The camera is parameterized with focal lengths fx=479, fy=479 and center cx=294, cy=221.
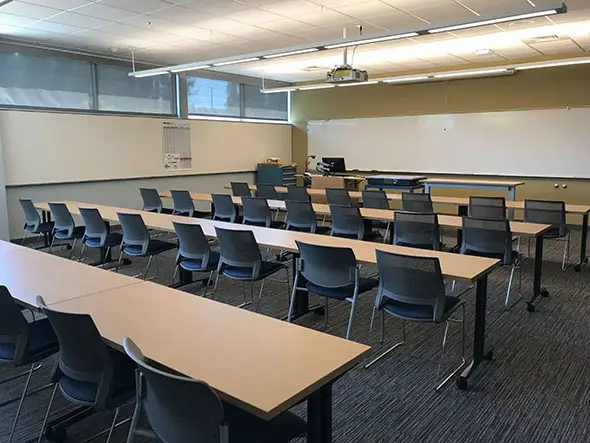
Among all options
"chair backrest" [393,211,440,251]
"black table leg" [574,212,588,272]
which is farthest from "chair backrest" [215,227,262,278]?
"black table leg" [574,212,588,272]

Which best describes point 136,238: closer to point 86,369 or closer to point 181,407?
point 86,369

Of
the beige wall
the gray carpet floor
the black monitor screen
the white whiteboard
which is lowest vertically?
the gray carpet floor

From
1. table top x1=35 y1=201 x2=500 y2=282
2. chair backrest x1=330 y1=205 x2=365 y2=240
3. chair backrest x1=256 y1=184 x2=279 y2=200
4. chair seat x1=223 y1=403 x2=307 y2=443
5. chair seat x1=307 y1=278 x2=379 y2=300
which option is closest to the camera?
chair seat x1=223 y1=403 x2=307 y2=443

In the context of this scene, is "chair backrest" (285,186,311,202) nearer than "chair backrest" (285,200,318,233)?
No

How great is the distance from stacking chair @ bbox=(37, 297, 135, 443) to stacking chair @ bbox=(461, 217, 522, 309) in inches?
132

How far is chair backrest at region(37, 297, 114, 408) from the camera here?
1.97 meters

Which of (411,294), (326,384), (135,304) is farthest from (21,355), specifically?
(411,294)

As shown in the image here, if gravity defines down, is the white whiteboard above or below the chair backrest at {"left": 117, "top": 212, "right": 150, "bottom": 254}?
above

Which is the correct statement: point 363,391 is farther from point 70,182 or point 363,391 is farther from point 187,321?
point 70,182

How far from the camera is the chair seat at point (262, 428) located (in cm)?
175

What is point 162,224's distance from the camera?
16.0 ft

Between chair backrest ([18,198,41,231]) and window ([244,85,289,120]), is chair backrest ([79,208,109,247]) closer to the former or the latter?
chair backrest ([18,198,41,231])

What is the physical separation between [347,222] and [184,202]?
272 cm

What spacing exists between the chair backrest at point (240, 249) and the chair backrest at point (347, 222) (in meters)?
A: 1.75
